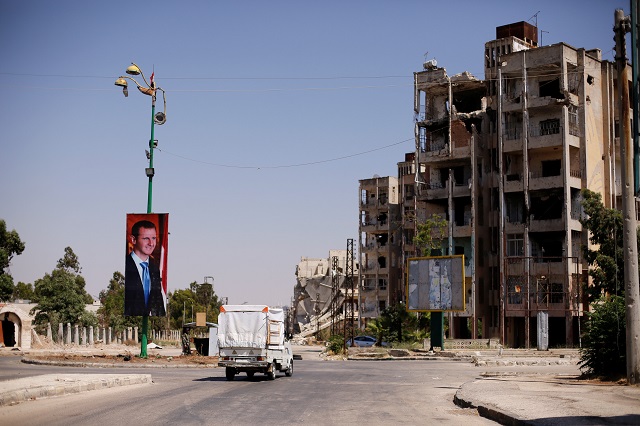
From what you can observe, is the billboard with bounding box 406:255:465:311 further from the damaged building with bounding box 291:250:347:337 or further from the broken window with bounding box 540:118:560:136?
the damaged building with bounding box 291:250:347:337

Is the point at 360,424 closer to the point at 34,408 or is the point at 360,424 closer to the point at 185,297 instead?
the point at 34,408


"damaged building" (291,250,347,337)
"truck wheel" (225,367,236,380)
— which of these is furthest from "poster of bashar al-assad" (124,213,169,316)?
"damaged building" (291,250,347,337)

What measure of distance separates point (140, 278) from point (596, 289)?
38.3 meters

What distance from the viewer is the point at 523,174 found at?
2862 inches

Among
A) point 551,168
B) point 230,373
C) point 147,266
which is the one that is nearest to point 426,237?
point 551,168

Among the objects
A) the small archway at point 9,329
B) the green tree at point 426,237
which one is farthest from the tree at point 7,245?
the green tree at point 426,237

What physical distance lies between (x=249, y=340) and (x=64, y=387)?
30.0ft

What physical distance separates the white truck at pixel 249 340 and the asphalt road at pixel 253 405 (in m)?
0.66

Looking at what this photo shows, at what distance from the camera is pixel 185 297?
5044 inches

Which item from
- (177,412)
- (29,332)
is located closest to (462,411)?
(177,412)

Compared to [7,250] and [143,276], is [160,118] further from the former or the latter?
[7,250]

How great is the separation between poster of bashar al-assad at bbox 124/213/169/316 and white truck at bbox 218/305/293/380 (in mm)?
9603

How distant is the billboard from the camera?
172ft

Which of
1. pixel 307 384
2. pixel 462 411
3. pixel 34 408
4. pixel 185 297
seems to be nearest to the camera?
pixel 34 408
